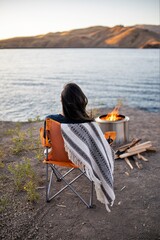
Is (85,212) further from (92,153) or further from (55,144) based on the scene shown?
(55,144)

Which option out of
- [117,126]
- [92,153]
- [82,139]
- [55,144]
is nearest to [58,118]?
[55,144]

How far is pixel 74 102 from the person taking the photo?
Answer: 12.9 feet

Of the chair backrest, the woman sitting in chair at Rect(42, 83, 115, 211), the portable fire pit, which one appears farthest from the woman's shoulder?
the portable fire pit

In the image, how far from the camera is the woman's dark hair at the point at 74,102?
3918 millimetres

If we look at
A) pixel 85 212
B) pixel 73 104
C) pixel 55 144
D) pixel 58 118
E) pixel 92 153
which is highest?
pixel 73 104

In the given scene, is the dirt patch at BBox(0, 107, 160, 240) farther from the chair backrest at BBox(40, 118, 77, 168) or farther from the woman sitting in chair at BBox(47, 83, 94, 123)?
the woman sitting in chair at BBox(47, 83, 94, 123)

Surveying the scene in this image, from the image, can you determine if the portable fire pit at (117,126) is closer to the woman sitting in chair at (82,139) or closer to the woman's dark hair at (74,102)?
the woman sitting in chair at (82,139)

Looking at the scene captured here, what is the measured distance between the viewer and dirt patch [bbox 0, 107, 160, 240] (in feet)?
12.5

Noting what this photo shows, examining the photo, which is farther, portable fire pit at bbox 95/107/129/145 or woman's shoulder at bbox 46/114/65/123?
portable fire pit at bbox 95/107/129/145

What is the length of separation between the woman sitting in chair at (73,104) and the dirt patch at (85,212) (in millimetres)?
1278

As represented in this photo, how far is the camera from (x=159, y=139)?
297 inches

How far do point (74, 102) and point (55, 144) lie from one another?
2.20ft

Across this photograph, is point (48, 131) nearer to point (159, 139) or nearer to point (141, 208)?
point (141, 208)

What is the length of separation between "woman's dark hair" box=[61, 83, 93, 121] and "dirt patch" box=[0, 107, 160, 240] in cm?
132
